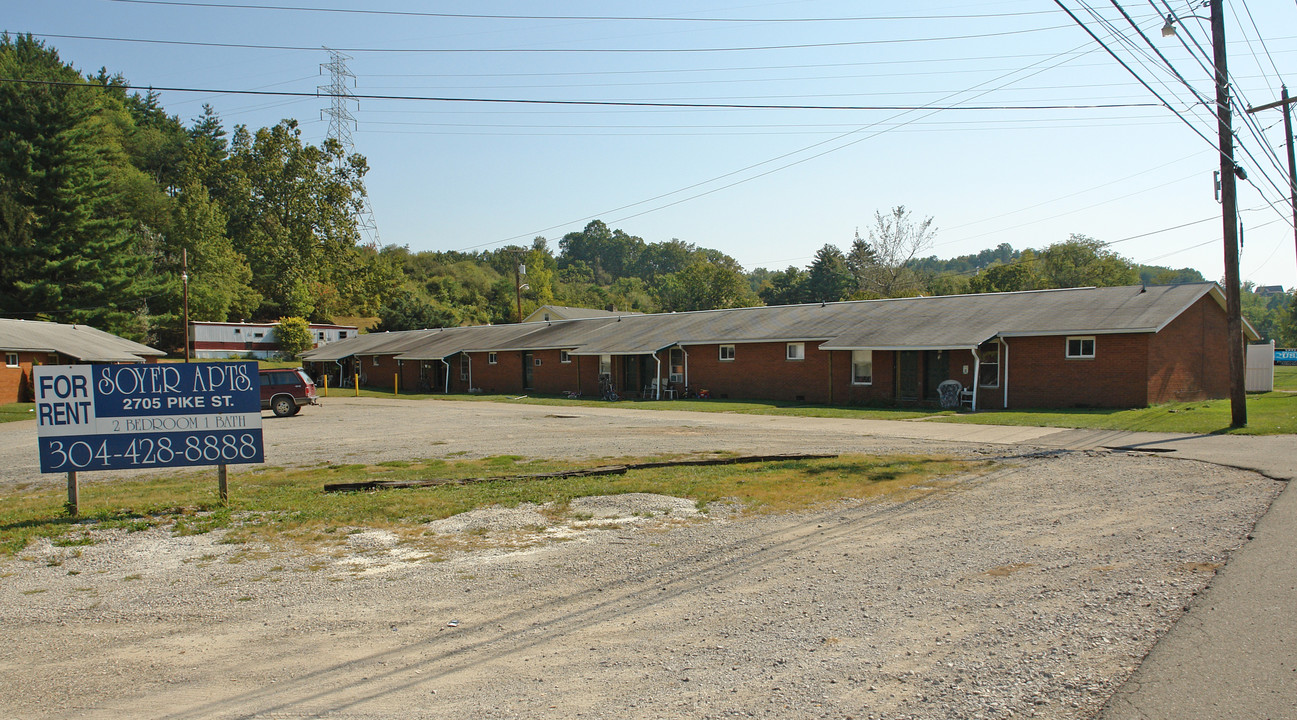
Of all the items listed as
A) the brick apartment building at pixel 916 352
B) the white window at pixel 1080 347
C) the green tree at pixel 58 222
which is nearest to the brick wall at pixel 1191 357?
the brick apartment building at pixel 916 352

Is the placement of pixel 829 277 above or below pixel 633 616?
above

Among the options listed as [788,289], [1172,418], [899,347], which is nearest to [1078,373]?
[1172,418]

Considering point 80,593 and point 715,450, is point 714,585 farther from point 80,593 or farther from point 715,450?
→ point 715,450

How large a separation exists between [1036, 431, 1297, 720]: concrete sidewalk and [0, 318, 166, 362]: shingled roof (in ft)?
137

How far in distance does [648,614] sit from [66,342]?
4153 cm

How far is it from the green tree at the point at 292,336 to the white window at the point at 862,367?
4526 cm

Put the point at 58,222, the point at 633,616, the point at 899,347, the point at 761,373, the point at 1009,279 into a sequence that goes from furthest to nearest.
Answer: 1. the point at 1009,279
2. the point at 58,222
3. the point at 761,373
4. the point at 899,347
5. the point at 633,616

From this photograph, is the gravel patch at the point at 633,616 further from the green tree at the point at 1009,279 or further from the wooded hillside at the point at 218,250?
the green tree at the point at 1009,279

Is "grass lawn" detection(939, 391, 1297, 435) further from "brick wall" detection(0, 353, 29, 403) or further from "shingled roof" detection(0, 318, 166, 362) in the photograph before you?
"brick wall" detection(0, 353, 29, 403)

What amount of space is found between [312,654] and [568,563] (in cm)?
263

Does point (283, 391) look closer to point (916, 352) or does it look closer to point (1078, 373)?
point (916, 352)

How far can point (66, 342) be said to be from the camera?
37188 millimetres

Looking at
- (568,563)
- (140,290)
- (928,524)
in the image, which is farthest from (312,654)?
(140,290)

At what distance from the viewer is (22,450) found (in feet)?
60.3
